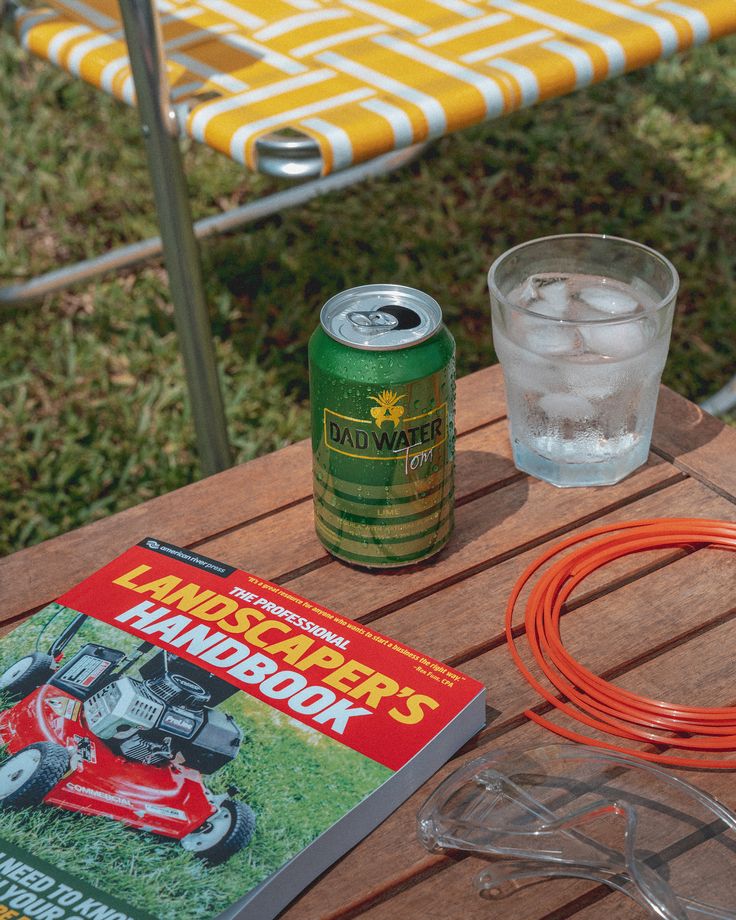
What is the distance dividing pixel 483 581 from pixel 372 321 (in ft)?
0.80

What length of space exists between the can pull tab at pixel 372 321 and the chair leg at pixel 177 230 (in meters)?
0.70

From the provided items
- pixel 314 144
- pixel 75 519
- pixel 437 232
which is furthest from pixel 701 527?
pixel 437 232

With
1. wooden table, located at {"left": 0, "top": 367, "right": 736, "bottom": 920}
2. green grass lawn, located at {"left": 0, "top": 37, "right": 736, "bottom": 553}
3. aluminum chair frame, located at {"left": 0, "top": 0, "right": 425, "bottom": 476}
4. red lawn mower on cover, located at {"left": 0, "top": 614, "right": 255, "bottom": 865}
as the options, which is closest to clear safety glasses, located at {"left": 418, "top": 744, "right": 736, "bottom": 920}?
wooden table, located at {"left": 0, "top": 367, "right": 736, "bottom": 920}

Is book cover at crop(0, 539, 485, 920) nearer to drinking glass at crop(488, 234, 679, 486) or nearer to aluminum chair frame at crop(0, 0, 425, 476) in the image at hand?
drinking glass at crop(488, 234, 679, 486)

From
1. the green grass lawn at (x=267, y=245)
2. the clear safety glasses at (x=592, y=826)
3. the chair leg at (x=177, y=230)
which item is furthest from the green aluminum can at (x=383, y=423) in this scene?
the green grass lawn at (x=267, y=245)

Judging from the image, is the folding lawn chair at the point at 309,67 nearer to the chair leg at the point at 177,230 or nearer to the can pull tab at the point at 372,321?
the chair leg at the point at 177,230

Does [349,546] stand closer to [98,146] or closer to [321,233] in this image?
→ [321,233]

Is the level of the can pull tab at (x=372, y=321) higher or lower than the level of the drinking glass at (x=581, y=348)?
higher

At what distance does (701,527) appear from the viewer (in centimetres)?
102

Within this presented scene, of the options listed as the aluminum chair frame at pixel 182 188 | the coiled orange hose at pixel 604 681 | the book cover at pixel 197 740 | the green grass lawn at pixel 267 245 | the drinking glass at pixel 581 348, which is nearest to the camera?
the book cover at pixel 197 740

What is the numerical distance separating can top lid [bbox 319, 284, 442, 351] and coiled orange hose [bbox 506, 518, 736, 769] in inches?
9.4

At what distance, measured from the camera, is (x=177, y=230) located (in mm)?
1551

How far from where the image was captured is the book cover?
719 mm

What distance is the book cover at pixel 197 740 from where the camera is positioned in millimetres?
719
